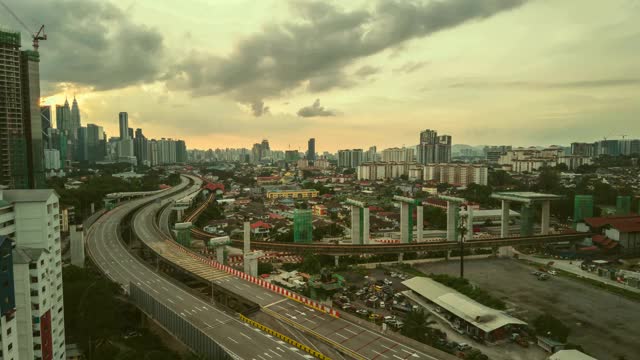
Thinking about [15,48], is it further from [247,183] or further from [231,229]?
[247,183]

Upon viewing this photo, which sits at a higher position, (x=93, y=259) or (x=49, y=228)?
(x=49, y=228)

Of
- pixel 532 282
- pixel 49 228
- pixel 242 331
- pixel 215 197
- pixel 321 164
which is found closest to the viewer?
pixel 49 228

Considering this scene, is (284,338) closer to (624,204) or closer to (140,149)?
(624,204)

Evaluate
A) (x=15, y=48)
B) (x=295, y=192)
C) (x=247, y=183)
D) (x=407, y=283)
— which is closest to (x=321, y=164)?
(x=247, y=183)

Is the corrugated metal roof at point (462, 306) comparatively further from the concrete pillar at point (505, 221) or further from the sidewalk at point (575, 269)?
the concrete pillar at point (505, 221)

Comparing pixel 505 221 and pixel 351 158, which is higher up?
pixel 351 158

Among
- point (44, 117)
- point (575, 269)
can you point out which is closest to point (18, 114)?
point (44, 117)

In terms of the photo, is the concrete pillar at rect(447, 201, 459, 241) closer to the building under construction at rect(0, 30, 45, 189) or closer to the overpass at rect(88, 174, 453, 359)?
the overpass at rect(88, 174, 453, 359)
